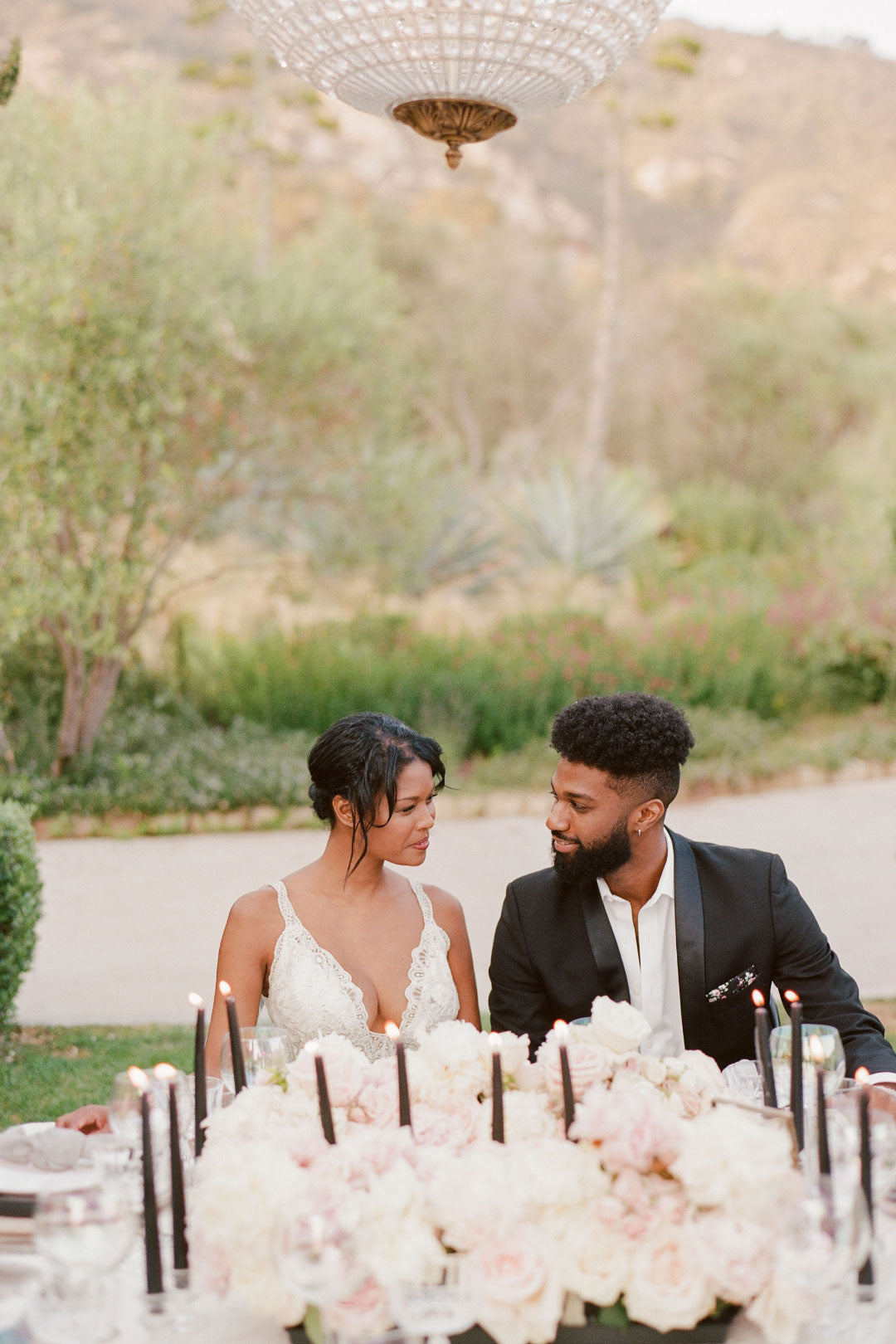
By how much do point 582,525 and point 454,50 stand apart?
45.3ft

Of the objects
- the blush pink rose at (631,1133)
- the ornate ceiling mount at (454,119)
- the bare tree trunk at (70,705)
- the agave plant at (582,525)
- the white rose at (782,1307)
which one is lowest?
the white rose at (782,1307)

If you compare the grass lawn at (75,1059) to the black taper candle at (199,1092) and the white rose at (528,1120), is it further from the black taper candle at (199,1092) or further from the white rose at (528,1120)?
the white rose at (528,1120)

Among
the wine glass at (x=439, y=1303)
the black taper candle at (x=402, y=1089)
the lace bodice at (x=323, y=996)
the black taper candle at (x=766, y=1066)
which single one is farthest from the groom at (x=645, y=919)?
the wine glass at (x=439, y=1303)

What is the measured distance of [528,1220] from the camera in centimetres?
159

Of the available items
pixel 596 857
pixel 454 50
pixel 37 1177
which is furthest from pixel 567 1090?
pixel 454 50

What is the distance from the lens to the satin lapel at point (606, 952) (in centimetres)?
309

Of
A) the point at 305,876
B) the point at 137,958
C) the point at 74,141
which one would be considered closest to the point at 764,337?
the point at 74,141

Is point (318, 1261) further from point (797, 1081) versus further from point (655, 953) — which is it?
point (655, 953)

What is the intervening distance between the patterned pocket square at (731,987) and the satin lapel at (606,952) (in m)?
0.20

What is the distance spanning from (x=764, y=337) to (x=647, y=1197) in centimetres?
2871

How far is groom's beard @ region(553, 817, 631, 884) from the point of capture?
3.09 metres

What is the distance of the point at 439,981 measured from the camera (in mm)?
3256

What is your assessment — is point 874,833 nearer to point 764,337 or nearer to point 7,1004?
point 7,1004

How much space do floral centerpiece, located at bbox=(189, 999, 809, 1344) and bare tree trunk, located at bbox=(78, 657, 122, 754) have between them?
8.63m
